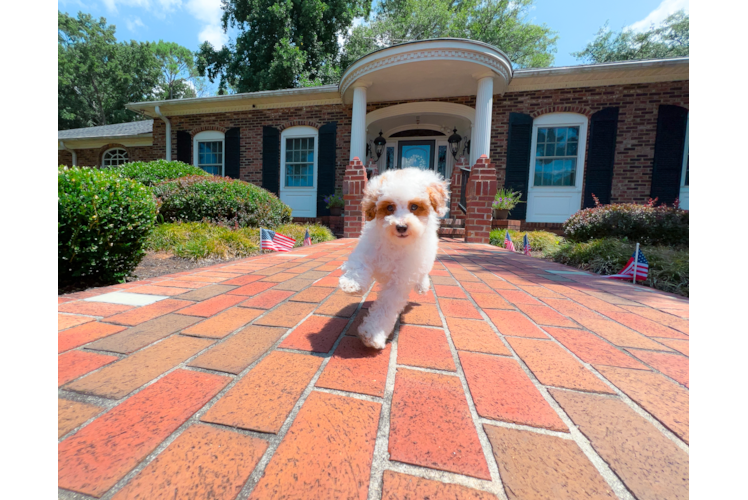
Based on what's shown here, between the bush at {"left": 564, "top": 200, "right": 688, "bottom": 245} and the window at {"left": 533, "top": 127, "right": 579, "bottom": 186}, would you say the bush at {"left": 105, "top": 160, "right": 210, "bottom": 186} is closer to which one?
the bush at {"left": 564, "top": 200, "right": 688, "bottom": 245}

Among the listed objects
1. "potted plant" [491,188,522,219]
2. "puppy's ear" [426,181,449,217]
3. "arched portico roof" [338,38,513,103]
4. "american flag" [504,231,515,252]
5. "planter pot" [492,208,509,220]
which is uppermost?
"arched portico roof" [338,38,513,103]

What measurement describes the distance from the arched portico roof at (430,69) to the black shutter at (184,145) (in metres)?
6.69

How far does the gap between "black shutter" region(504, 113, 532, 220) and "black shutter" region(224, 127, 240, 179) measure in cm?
921

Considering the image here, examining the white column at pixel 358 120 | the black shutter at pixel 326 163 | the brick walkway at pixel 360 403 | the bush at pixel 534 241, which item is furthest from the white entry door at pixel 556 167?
the brick walkway at pixel 360 403

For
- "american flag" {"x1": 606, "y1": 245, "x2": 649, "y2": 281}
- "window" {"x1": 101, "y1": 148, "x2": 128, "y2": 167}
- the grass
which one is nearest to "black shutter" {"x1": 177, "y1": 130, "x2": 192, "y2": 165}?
"window" {"x1": 101, "y1": 148, "x2": 128, "y2": 167}

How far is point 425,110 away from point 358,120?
256 cm

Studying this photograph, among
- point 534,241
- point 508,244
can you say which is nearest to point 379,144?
point 508,244

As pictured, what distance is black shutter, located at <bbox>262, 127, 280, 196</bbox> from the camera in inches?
400

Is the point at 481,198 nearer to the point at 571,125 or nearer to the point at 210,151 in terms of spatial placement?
the point at 571,125

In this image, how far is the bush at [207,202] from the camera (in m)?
5.69

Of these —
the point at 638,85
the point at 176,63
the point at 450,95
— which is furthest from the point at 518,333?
the point at 176,63

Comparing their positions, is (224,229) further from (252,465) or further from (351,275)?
(252,465)

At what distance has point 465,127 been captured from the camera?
32.0 ft

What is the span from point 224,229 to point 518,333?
5.07 m
